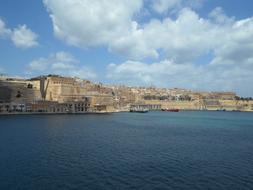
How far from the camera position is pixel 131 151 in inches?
777

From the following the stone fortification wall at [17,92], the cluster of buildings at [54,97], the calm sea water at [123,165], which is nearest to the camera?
the calm sea water at [123,165]

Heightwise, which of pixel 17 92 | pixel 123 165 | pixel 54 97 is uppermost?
pixel 17 92

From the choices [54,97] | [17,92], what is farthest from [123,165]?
[54,97]

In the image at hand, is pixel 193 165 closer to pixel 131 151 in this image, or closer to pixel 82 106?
pixel 131 151

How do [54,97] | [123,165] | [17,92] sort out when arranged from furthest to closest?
[54,97] → [17,92] → [123,165]

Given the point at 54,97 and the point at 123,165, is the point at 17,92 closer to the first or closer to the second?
the point at 54,97

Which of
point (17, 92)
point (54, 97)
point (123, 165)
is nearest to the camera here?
point (123, 165)

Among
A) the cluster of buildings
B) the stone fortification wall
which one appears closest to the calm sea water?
the cluster of buildings

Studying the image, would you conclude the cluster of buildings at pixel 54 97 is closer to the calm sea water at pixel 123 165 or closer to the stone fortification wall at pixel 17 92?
the stone fortification wall at pixel 17 92

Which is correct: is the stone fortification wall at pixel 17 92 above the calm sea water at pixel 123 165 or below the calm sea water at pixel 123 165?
above

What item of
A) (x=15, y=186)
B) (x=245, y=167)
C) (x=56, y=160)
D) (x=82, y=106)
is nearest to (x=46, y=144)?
(x=56, y=160)

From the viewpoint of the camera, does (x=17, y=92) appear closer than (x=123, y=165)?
No

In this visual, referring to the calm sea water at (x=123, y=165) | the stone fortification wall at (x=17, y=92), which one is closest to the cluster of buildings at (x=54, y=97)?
the stone fortification wall at (x=17, y=92)

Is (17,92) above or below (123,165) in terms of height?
above
